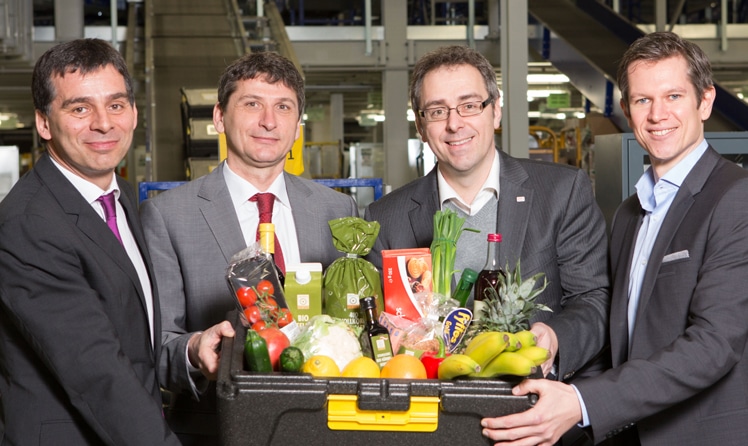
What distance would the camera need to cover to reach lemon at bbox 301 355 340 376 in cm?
179

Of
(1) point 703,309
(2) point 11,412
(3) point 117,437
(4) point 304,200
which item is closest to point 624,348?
(1) point 703,309

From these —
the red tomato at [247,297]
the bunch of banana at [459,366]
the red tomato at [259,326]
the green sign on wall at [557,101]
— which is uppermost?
the green sign on wall at [557,101]

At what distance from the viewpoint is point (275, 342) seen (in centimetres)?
188

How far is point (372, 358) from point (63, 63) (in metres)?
1.08

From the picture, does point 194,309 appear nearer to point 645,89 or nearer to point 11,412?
point 11,412

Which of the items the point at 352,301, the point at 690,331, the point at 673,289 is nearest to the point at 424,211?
the point at 352,301

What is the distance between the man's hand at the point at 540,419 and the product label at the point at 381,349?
346mm

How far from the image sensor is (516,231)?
263 cm

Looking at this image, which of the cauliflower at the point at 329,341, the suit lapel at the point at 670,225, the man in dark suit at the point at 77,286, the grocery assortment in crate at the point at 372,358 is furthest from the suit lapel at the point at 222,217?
the suit lapel at the point at 670,225

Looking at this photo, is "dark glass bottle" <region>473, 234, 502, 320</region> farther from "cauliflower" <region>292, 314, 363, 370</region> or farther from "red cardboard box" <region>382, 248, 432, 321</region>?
"cauliflower" <region>292, 314, 363, 370</region>

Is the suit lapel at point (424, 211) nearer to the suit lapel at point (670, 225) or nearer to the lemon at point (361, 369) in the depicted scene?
the suit lapel at point (670, 225)

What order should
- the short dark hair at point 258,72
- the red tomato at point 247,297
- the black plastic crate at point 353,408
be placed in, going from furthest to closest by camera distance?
the short dark hair at point 258,72
the red tomato at point 247,297
the black plastic crate at point 353,408

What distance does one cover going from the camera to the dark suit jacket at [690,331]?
2090 millimetres

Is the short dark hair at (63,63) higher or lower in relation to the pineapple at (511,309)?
higher
